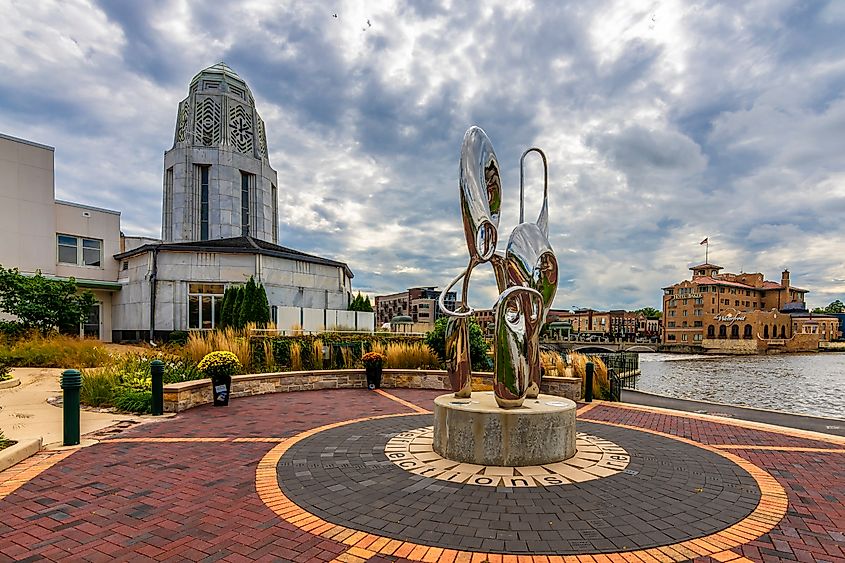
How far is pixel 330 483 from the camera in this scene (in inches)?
210

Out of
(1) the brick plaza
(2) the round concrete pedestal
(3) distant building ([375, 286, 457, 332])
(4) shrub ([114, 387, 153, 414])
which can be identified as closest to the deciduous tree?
(4) shrub ([114, 387, 153, 414])

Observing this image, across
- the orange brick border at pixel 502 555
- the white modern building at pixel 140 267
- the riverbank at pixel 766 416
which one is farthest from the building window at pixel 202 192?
the orange brick border at pixel 502 555

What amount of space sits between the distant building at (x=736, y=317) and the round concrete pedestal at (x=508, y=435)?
95158 mm

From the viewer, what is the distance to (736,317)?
92250 mm

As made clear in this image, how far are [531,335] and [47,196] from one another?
32.6m

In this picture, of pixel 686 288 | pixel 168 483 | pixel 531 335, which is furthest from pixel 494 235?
pixel 686 288

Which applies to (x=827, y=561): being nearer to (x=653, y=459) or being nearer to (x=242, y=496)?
(x=653, y=459)

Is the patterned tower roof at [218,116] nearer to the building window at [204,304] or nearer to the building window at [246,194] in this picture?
the building window at [246,194]

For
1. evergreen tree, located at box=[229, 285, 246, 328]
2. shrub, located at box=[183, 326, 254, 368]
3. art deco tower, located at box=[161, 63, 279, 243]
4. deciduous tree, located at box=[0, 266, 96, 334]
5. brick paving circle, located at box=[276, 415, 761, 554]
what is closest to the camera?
brick paving circle, located at box=[276, 415, 761, 554]

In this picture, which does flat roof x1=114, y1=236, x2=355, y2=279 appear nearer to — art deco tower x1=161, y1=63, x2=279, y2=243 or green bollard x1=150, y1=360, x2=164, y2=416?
art deco tower x1=161, y1=63, x2=279, y2=243

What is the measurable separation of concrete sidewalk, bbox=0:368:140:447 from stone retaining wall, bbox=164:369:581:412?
101cm

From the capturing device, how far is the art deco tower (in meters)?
39.2

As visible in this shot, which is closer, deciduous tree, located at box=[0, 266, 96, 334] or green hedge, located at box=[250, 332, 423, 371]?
green hedge, located at box=[250, 332, 423, 371]

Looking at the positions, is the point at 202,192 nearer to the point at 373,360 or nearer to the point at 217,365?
the point at 373,360
